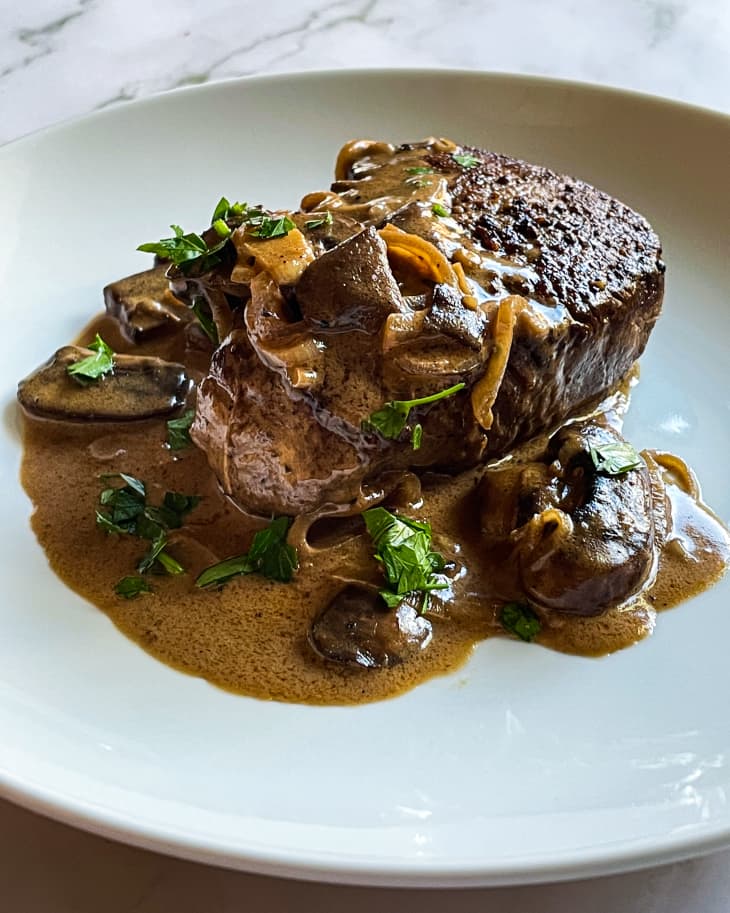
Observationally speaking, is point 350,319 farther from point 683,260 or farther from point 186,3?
point 186,3

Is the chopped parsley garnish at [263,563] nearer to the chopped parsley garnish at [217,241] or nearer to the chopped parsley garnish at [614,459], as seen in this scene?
the chopped parsley garnish at [217,241]

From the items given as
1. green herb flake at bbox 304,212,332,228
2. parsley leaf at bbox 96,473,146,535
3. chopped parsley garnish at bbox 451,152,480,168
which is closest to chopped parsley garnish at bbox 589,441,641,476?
green herb flake at bbox 304,212,332,228

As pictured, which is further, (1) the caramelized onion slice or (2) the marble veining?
(2) the marble veining

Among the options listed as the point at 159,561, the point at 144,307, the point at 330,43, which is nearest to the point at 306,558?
the point at 159,561

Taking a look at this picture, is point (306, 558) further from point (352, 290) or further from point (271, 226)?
point (271, 226)

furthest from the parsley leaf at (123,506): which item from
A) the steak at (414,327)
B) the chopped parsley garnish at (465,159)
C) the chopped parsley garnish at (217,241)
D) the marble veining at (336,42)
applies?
the marble veining at (336,42)

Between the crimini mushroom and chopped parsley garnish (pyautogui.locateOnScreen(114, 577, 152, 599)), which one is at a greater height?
chopped parsley garnish (pyautogui.locateOnScreen(114, 577, 152, 599))

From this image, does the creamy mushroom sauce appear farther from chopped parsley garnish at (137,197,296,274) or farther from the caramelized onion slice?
chopped parsley garnish at (137,197,296,274)
